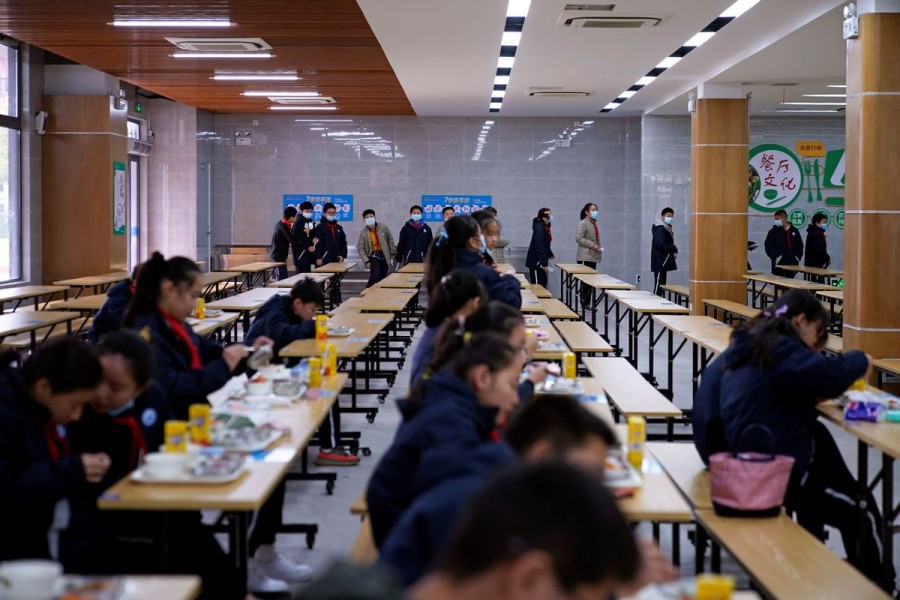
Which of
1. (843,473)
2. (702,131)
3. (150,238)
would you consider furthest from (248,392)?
(150,238)

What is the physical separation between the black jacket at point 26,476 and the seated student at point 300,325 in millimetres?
3464

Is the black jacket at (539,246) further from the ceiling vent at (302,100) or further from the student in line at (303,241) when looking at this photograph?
the ceiling vent at (302,100)

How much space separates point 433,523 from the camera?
1.95m

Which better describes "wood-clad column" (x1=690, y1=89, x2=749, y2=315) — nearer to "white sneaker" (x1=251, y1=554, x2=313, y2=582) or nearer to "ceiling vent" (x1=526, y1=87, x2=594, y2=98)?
"ceiling vent" (x1=526, y1=87, x2=594, y2=98)

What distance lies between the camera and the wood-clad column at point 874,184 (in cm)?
787

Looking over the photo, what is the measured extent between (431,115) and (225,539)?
14.1 m

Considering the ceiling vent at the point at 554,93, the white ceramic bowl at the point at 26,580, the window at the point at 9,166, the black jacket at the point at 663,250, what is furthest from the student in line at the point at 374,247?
the white ceramic bowl at the point at 26,580

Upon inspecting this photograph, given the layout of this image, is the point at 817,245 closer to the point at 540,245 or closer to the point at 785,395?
the point at 540,245

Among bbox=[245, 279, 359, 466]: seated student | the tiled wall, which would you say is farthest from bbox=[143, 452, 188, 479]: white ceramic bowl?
the tiled wall

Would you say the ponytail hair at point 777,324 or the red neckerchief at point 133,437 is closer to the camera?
the red neckerchief at point 133,437

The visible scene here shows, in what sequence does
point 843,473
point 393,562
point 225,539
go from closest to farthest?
point 393,562 < point 843,473 < point 225,539

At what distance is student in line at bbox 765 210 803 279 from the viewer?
56.5 ft

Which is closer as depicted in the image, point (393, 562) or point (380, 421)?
point (393, 562)

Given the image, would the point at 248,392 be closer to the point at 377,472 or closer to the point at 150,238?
the point at 377,472
